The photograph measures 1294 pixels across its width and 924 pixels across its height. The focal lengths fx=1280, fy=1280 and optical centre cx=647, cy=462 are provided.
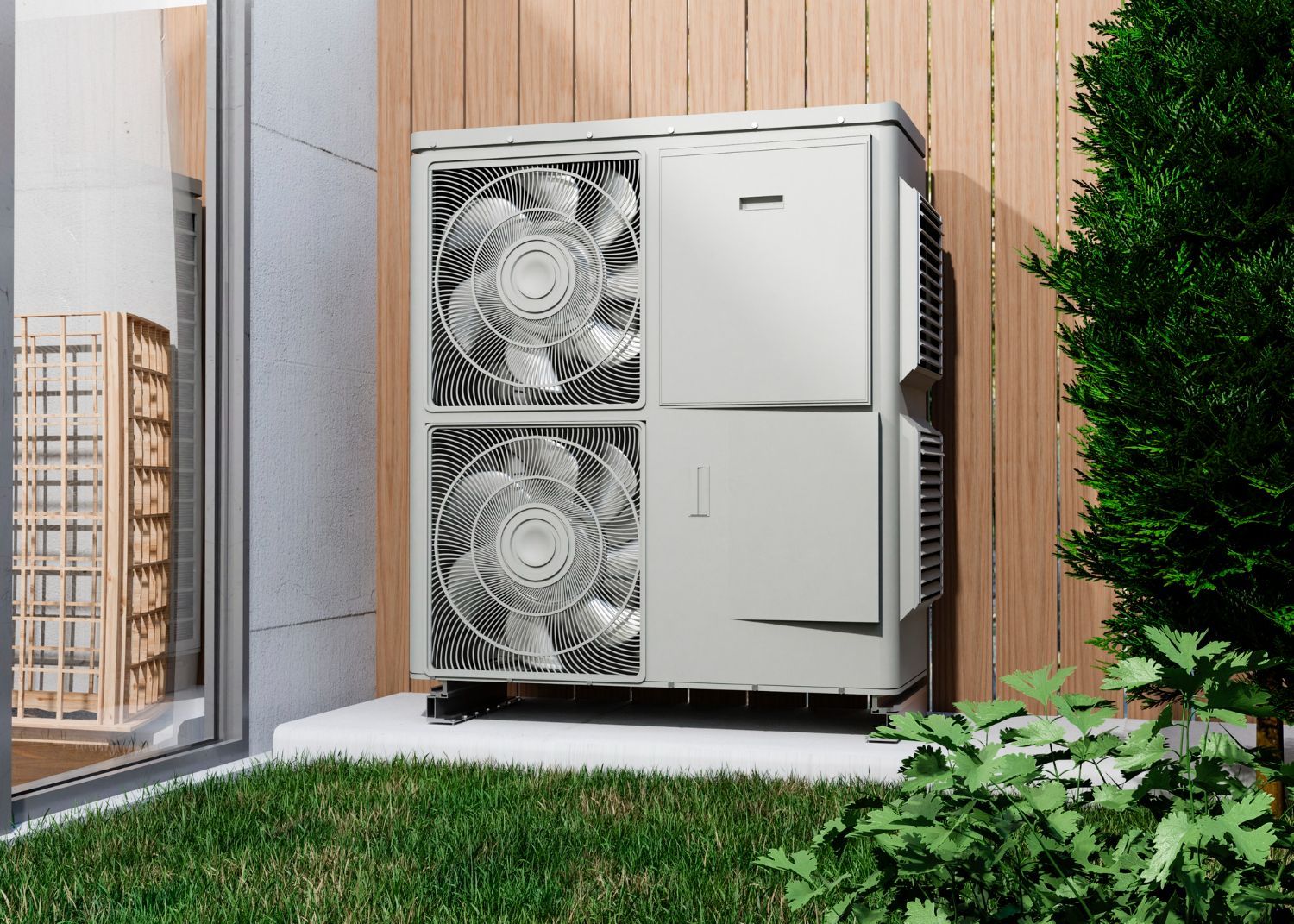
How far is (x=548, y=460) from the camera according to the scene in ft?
14.2

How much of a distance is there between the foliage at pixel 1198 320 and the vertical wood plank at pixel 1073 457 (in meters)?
1.18

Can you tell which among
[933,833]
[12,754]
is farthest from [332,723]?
[933,833]

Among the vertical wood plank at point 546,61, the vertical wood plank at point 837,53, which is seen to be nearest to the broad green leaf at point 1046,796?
the vertical wood plank at point 837,53

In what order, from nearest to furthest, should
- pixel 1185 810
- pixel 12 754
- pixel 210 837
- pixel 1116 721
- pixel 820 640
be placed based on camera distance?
pixel 1185 810 < pixel 210 837 < pixel 12 754 < pixel 820 640 < pixel 1116 721

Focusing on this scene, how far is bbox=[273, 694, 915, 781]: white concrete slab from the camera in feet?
12.9

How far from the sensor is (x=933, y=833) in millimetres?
1410

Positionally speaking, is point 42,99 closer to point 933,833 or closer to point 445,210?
point 445,210

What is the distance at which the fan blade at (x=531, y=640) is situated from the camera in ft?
14.1

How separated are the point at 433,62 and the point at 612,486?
215 centimetres

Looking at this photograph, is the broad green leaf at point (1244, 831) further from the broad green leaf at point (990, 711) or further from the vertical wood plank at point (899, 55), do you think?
the vertical wood plank at point (899, 55)

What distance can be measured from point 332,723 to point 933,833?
3378mm

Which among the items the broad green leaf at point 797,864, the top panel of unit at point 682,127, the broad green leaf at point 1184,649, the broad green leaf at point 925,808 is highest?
the top panel of unit at point 682,127

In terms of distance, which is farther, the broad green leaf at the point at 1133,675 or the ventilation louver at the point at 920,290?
the ventilation louver at the point at 920,290

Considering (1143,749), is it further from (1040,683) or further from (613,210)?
(613,210)
